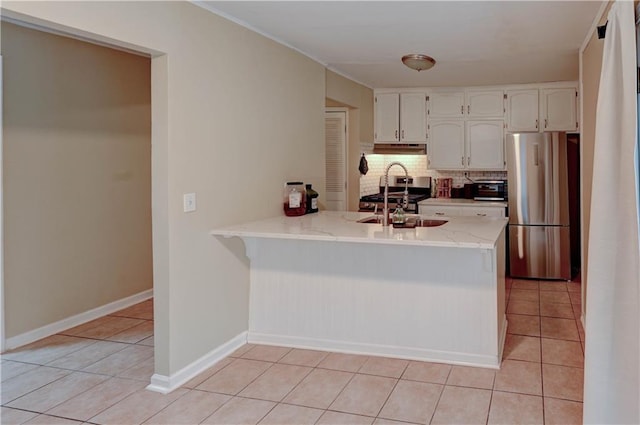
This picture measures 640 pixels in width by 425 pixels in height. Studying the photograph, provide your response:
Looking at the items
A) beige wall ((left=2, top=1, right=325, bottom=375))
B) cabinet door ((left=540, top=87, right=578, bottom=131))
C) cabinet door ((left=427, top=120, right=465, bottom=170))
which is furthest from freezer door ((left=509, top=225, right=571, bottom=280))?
beige wall ((left=2, top=1, right=325, bottom=375))

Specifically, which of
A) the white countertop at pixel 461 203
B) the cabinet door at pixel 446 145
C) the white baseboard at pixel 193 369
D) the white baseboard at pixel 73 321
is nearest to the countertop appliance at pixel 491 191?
the white countertop at pixel 461 203

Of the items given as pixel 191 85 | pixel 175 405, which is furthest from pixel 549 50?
pixel 175 405

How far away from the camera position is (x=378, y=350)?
133 inches

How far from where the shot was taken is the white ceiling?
10.2 feet

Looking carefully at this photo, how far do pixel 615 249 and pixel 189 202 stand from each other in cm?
219

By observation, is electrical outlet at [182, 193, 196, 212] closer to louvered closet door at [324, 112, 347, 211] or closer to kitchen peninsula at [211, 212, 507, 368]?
kitchen peninsula at [211, 212, 507, 368]

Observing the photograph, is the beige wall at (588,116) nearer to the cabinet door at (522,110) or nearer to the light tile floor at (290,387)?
the light tile floor at (290,387)

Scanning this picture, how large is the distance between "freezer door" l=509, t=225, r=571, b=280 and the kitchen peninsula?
7.21 ft

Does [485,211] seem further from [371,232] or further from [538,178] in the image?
[371,232]

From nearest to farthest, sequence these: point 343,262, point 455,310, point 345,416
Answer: point 345,416
point 455,310
point 343,262

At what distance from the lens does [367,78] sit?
561cm

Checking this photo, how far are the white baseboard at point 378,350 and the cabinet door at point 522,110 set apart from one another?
3.64m

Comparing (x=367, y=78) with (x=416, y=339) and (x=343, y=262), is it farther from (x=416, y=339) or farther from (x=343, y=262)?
(x=416, y=339)

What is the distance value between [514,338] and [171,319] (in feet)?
7.93
